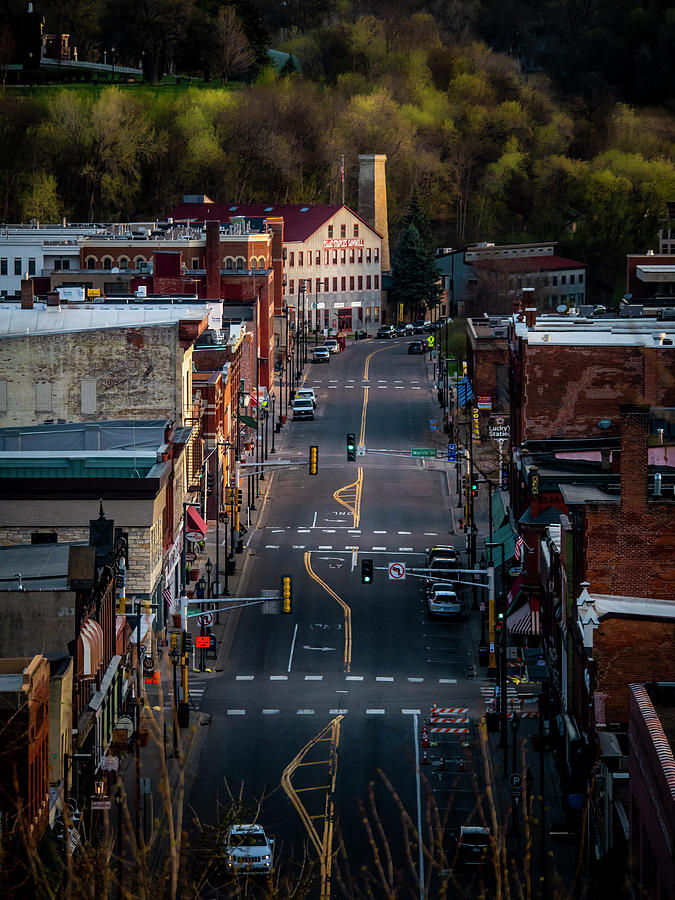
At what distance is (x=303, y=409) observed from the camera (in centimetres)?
11462

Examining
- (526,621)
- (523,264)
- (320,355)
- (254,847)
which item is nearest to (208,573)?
(526,621)

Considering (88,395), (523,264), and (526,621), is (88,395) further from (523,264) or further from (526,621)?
(523,264)

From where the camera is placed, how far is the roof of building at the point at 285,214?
163 metres

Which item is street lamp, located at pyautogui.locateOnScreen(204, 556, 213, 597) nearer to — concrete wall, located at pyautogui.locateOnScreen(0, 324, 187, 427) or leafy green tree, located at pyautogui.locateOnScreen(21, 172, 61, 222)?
concrete wall, located at pyautogui.locateOnScreen(0, 324, 187, 427)

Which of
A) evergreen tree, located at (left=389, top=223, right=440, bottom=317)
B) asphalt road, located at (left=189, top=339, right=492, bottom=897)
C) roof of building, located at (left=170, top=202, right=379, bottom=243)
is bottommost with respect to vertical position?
asphalt road, located at (left=189, top=339, right=492, bottom=897)

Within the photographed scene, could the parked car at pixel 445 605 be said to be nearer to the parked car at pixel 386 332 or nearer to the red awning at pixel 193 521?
the red awning at pixel 193 521

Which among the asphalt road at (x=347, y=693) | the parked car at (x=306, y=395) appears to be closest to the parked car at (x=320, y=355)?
the parked car at (x=306, y=395)

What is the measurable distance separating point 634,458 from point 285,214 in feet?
404

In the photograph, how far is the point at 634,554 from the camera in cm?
4762

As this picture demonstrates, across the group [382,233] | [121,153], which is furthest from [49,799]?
[121,153]

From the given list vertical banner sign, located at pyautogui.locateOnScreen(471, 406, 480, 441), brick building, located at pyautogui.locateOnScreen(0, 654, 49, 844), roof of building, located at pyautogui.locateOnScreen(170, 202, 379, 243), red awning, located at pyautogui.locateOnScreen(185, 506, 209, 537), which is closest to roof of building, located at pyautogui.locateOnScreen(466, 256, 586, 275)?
roof of building, located at pyautogui.locateOnScreen(170, 202, 379, 243)

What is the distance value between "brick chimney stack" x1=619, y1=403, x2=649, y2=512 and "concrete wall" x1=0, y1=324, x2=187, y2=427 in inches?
1167

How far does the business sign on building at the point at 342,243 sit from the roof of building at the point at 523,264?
1037cm

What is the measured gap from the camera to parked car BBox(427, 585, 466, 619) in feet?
225
